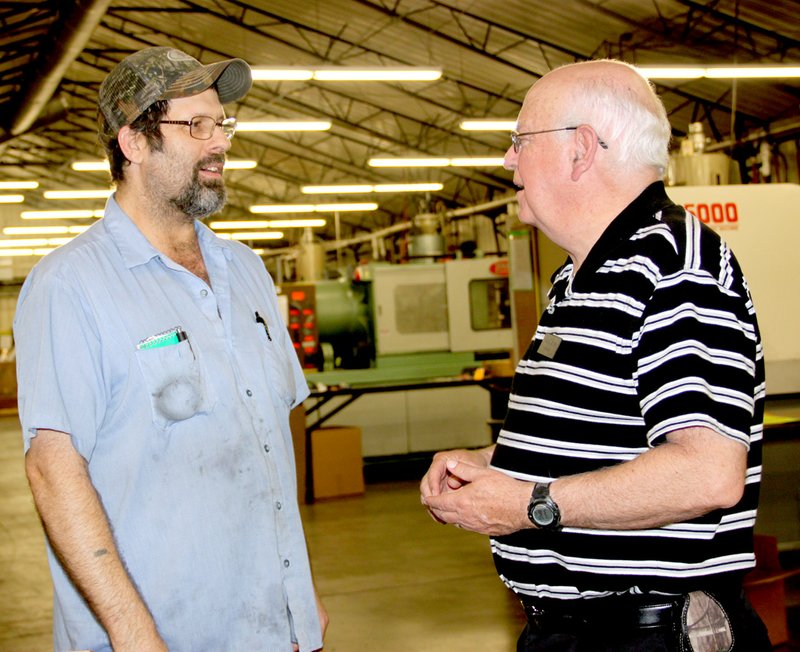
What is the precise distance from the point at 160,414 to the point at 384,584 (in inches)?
143

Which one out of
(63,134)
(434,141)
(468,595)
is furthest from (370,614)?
(63,134)

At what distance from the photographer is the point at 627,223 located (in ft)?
4.60

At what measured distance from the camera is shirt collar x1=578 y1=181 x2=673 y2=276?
1390mm

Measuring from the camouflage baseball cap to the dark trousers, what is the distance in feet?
3.81

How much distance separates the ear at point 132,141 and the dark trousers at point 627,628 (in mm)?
1117

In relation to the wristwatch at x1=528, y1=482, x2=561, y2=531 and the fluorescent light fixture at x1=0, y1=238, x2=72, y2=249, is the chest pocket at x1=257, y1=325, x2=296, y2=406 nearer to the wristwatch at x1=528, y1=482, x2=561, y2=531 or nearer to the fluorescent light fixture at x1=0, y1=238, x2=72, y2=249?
the wristwatch at x1=528, y1=482, x2=561, y2=531

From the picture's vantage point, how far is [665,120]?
1.44 meters

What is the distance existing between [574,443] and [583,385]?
0.09m

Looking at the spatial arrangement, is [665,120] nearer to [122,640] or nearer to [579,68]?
[579,68]

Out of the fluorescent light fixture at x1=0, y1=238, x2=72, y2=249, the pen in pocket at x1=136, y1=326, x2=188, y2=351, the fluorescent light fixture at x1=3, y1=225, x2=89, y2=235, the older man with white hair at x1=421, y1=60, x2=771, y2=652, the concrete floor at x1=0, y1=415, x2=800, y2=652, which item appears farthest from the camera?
the fluorescent light fixture at x1=0, y1=238, x2=72, y2=249

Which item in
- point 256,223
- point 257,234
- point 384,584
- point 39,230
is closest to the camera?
point 384,584

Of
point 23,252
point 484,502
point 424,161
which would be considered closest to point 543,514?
point 484,502

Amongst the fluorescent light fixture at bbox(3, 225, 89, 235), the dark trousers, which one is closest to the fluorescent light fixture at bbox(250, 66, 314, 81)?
the dark trousers

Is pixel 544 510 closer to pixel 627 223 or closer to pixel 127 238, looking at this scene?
pixel 627 223
